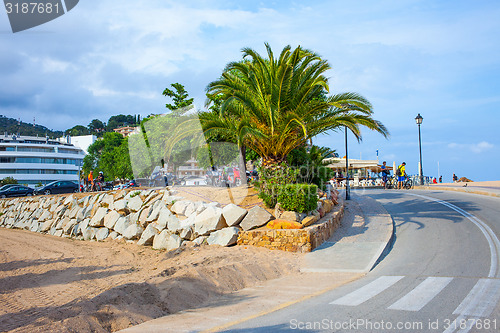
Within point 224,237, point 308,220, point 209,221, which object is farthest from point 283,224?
A: point 209,221

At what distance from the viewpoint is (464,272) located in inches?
314

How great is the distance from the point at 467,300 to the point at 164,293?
540 centimetres

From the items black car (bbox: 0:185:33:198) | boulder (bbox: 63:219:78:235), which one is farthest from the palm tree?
black car (bbox: 0:185:33:198)

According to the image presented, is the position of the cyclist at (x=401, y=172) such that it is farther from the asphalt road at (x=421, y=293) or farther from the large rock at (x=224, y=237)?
the large rock at (x=224, y=237)

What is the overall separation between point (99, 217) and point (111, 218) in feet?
3.85

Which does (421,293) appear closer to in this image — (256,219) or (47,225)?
(256,219)

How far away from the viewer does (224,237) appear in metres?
11.7

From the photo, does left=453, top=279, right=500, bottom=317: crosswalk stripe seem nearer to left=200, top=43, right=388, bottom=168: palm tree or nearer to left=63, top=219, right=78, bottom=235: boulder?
left=200, top=43, right=388, bottom=168: palm tree

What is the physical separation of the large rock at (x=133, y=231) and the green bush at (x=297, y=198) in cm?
656

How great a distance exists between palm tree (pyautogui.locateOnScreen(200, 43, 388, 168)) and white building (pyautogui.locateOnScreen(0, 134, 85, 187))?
77.2 m

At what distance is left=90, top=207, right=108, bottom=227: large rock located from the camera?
17.6 meters

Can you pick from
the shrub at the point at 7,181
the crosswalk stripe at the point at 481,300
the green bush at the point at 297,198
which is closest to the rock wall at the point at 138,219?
the green bush at the point at 297,198

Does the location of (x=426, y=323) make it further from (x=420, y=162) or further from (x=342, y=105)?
(x=420, y=162)

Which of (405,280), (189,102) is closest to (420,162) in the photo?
(189,102)
